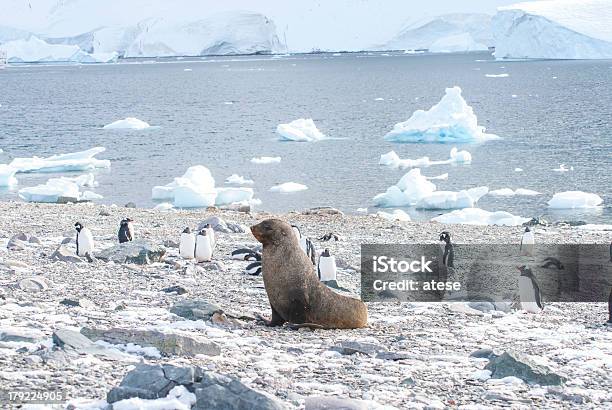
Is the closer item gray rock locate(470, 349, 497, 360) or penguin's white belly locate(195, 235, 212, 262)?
gray rock locate(470, 349, 497, 360)

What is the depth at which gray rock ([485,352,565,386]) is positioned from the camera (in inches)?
209

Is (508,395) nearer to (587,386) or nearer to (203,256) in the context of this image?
(587,386)

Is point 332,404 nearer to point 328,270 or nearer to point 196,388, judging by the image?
point 196,388

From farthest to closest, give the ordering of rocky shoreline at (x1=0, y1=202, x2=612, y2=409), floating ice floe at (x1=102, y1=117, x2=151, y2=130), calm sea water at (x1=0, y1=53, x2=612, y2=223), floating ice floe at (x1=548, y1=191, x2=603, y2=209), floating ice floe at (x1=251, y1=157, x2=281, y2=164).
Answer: floating ice floe at (x1=102, y1=117, x2=151, y2=130), floating ice floe at (x1=251, y1=157, x2=281, y2=164), calm sea water at (x1=0, y1=53, x2=612, y2=223), floating ice floe at (x1=548, y1=191, x2=603, y2=209), rocky shoreline at (x1=0, y1=202, x2=612, y2=409)

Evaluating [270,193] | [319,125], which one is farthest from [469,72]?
[270,193]

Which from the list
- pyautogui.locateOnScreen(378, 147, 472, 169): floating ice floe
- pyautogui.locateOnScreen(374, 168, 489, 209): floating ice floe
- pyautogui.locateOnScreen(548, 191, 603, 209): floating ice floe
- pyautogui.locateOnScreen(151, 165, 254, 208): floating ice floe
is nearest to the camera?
pyautogui.locateOnScreen(548, 191, 603, 209): floating ice floe

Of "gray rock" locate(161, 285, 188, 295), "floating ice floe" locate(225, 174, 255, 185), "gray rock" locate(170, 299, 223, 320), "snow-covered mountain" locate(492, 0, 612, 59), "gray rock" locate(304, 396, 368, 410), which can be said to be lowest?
"floating ice floe" locate(225, 174, 255, 185)

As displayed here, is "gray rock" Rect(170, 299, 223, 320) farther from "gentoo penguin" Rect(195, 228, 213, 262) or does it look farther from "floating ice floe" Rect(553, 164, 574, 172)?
"floating ice floe" Rect(553, 164, 574, 172)

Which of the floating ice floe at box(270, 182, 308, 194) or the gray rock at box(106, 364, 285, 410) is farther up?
the gray rock at box(106, 364, 285, 410)

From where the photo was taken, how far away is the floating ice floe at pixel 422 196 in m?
23.6

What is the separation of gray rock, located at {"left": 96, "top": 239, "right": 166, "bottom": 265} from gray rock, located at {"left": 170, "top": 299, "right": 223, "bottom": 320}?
2.74 meters

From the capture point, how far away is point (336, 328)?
6.70 meters

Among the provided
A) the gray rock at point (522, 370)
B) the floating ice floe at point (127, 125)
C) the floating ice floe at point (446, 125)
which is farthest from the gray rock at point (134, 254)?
the floating ice floe at point (127, 125)

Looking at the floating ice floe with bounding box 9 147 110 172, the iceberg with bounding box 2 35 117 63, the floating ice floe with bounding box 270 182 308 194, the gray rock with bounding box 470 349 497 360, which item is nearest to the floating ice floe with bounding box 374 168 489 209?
the floating ice floe with bounding box 270 182 308 194
